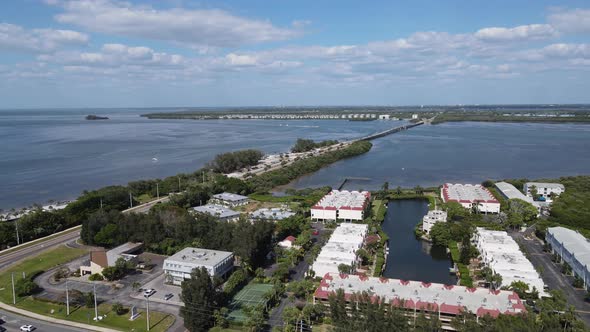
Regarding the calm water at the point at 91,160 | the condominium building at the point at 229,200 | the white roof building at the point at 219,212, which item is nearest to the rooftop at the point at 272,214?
the white roof building at the point at 219,212

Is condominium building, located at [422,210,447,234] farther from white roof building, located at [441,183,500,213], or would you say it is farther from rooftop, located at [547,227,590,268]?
rooftop, located at [547,227,590,268]

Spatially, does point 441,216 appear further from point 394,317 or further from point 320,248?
point 394,317

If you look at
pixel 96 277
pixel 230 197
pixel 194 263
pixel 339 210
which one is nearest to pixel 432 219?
pixel 339 210

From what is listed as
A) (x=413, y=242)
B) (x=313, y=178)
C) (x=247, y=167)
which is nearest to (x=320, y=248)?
(x=413, y=242)

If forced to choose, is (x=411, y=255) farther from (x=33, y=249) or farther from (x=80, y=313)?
(x=33, y=249)

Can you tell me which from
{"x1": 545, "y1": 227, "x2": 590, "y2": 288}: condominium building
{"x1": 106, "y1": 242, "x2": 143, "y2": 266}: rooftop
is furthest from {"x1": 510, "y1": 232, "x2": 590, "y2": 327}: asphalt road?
{"x1": 106, "y1": 242, "x2": 143, "y2": 266}: rooftop

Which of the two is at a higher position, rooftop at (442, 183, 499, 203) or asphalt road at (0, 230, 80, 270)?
rooftop at (442, 183, 499, 203)
